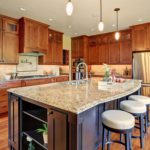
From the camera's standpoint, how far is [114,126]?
1.54 m

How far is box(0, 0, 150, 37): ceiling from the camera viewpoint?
3221 millimetres

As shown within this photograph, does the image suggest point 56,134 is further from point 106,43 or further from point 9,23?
point 106,43

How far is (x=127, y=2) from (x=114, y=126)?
9.53ft

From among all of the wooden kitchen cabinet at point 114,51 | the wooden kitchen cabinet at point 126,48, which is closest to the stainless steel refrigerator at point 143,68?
the wooden kitchen cabinet at point 126,48

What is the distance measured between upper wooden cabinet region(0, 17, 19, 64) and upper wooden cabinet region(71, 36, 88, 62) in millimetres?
3150

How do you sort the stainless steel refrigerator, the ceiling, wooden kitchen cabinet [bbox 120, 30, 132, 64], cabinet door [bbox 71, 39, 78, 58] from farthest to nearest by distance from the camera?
cabinet door [bbox 71, 39, 78, 58] < wooden kitchen cabinet [bbox 120, 30, 132, 64] < the stainless steel refrigerator < the ceiling

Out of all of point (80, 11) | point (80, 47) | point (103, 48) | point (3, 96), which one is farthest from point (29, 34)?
point (103, 48)

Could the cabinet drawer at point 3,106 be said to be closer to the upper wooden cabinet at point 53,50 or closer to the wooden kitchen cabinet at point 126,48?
Answer: the upper wooden cabinet at point 53,50

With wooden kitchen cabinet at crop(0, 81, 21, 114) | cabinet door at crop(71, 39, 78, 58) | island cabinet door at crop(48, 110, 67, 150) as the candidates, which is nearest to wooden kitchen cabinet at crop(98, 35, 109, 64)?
cabinet door at crop(71, 39, 78, 58)

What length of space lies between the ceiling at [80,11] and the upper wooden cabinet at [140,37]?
31cm

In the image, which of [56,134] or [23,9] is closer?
[56,134]

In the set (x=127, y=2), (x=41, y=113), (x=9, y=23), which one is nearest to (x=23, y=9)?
(x=9, y=23)

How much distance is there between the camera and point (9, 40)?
4.25 metres

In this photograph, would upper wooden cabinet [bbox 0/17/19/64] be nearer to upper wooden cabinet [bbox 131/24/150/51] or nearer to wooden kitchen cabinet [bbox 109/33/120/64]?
wooden kitchen cabinet [bbox 109/33/120/64]
